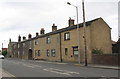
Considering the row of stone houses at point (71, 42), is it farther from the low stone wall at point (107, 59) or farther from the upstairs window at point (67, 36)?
the low stone wall at point (107, 59)

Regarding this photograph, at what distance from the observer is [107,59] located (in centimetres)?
2733

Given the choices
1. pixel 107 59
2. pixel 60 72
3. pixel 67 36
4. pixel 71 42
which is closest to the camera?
pixel 60 72

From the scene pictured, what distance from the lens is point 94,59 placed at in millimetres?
30297

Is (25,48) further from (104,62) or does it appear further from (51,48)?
(104,62)

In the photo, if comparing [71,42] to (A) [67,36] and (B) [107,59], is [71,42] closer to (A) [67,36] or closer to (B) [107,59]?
(A) [67,36]

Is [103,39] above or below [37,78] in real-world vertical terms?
above

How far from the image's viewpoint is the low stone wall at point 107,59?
2548cm

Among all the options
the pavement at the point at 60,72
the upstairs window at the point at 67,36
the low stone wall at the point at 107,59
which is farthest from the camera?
the upstairs window at the point at 67,36

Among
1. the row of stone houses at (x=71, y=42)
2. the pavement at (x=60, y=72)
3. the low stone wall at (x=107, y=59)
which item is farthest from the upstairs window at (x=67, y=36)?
the pavement at (x=60, y=72)

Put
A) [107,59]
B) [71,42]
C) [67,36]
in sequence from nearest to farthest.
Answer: [107,59] < [71,42] < [67,36]

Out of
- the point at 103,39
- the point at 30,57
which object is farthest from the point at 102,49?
the point at 30,57

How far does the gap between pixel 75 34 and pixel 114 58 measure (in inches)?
446

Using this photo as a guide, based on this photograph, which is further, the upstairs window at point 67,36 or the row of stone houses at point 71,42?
the upstairs window at point 67,36

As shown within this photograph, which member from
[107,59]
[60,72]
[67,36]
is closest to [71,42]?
[67,36]
